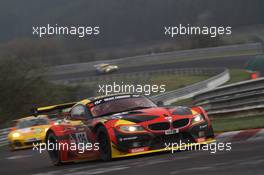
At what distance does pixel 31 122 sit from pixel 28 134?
3.57ft

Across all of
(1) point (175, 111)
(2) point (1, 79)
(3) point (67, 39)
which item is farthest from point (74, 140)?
(3) point (67, 39)

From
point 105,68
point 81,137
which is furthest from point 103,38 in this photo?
point 81,137

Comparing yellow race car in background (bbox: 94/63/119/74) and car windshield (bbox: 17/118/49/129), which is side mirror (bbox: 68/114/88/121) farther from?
yellow race car in background (bbox: 94/63/119/74)

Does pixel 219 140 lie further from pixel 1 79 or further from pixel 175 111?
pixel 1 79

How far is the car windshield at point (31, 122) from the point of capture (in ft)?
67.1

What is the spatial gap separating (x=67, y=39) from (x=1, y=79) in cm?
2734

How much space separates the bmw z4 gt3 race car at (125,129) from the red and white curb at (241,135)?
995mm

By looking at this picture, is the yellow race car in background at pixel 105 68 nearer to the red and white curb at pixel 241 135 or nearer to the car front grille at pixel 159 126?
the red and white curb at pixel 241 135

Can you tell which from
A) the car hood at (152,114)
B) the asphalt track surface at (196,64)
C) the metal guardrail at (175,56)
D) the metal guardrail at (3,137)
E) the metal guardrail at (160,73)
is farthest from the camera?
the metal guardrail at (175,56)

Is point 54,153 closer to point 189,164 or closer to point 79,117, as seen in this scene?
point 79,117

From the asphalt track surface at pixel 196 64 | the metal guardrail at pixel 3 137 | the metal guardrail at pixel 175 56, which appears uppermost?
the metal guardrail at pixel 175 56

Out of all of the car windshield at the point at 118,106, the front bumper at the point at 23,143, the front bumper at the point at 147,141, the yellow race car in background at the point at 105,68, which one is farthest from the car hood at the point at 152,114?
the yellow race car in background at the point at 105,68

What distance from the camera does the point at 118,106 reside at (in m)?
11.3

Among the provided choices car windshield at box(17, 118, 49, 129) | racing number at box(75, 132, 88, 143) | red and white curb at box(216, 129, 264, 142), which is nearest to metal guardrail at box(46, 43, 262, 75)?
car windshield at box(17, 118, 49, 129)
